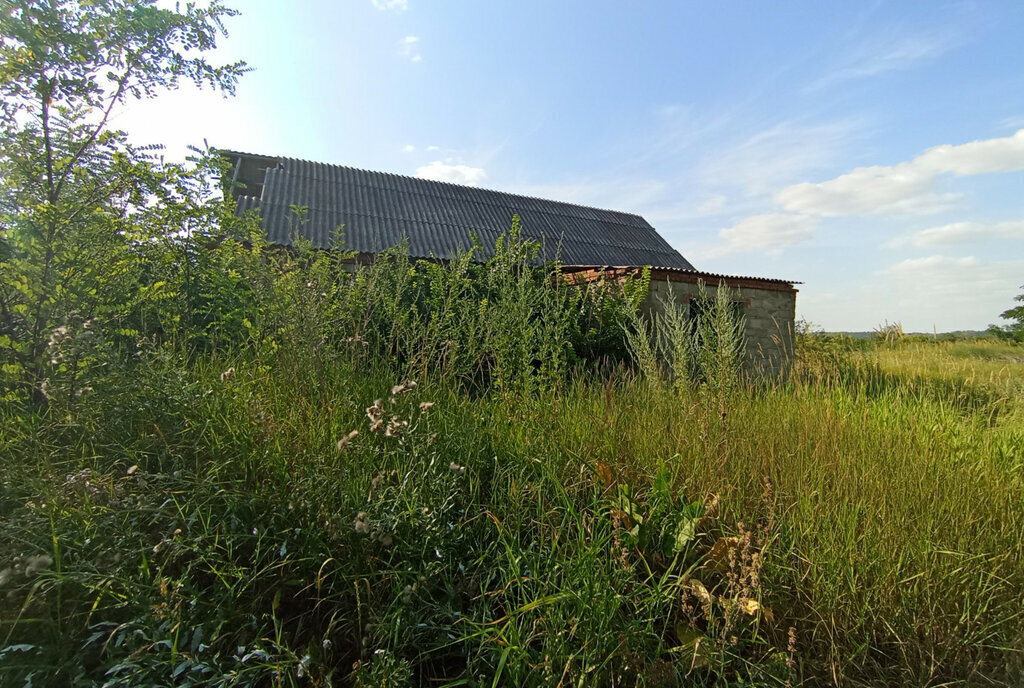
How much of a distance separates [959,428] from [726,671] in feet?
8.98

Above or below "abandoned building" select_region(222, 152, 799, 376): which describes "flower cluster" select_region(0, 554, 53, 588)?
below

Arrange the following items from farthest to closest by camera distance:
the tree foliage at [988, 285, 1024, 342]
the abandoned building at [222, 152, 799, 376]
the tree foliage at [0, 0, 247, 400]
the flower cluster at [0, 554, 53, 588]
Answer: the tree foliage at [988, 285, 1024, 342] < the abandoned building at [222, 152, 799, 376] < the tree foliage at [0, 0, 247, 400] < the flower cluster at [0, 554, 53, 588]

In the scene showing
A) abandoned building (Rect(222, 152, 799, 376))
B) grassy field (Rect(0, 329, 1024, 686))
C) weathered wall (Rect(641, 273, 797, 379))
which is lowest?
grassy field (Rect(0, 329, 1024, 686))

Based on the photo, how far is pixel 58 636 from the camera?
139 cm

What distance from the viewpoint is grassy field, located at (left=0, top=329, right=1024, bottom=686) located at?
1417 millimetres

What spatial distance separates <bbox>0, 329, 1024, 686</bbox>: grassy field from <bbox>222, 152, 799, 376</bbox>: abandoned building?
5221mm

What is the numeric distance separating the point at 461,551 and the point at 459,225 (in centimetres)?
1246

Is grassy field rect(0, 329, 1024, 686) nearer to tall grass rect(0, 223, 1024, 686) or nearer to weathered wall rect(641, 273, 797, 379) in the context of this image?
tall grass rect(0, 223, 1024, 686)

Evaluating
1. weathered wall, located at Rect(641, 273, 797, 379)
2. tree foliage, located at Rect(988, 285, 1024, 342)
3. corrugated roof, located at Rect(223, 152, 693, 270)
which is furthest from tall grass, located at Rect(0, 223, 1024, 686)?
tree foliage, located at Rect(988, 285, 1024, 342)

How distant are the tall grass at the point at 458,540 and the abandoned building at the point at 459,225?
507 cm

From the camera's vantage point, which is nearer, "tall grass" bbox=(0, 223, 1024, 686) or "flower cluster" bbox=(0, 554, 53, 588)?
"flower cluster" bbox=(0, 554, 53, 588)

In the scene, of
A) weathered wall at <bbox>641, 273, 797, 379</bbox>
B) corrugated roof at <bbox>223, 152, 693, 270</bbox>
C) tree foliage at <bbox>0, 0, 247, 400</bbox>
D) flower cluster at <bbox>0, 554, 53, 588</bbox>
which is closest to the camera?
flower cluster at <bbox>0, 554, 53, 588</bbox>

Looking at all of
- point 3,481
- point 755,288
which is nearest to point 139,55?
point 3,481

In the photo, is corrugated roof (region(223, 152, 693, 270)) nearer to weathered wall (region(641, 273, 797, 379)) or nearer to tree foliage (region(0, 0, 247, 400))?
weathered wall (region(641, 273, 797, 379))
